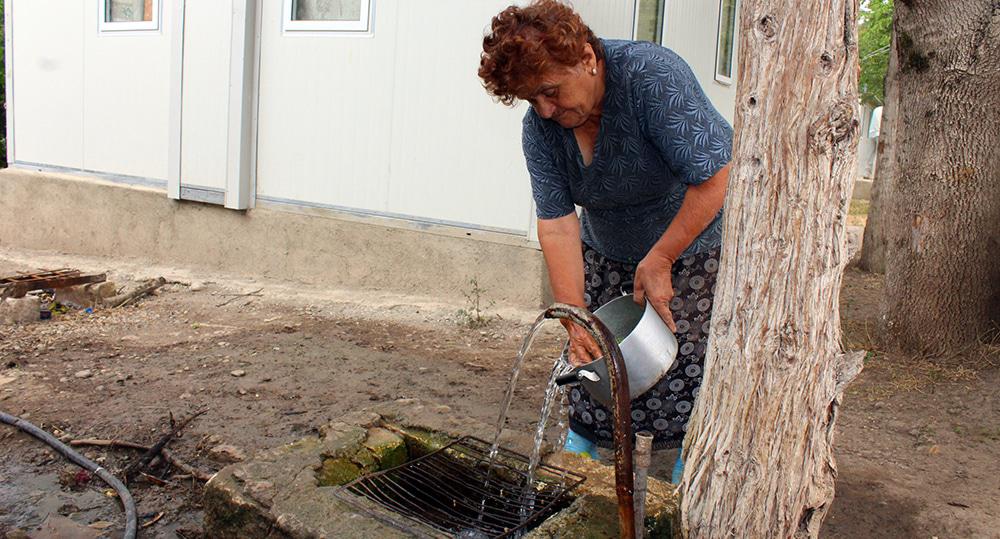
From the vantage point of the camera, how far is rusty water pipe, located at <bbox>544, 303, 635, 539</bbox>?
1.91m

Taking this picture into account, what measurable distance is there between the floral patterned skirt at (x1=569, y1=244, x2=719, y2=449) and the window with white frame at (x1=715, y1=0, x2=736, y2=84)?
4833mm

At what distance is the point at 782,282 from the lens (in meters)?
1.84

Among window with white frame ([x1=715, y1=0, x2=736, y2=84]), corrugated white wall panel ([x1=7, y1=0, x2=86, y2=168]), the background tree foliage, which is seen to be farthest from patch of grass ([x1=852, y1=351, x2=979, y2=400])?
the background tree foliage

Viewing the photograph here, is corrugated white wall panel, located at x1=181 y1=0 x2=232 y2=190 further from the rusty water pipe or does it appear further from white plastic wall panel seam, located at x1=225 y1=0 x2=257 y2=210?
the rusty water pipe

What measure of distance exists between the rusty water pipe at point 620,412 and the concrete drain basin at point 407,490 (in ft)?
1.19

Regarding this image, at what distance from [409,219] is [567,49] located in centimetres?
455

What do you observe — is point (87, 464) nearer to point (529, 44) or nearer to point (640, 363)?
point (640, 363)

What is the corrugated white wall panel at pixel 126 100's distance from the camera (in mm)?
8062

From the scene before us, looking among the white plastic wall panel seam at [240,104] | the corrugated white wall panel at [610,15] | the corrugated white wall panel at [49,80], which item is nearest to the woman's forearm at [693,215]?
the corrugated white wall panel at [610,15]

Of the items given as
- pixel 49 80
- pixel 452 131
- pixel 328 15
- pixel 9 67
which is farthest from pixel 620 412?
pixel 9 67

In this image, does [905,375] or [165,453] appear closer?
[165,453]

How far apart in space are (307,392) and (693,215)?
270 centimetres

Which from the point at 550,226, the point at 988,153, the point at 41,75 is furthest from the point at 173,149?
the point at 988,153

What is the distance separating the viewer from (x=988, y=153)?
5031 millimetres
